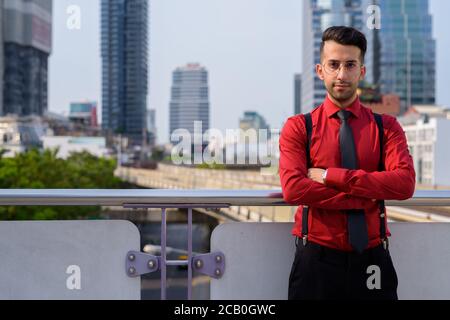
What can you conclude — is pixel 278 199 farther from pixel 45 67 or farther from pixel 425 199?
pixel 45 67

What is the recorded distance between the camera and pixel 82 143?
291ft

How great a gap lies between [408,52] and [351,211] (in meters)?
104

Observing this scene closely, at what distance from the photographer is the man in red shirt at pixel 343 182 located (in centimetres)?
234

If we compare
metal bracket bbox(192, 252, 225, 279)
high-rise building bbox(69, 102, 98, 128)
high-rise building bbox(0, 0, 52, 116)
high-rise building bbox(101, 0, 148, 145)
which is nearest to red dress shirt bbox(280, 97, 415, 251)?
metal bracket bbox(192, 252, 225, 279)

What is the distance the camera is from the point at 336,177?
7.57 ft

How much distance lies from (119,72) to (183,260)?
125 metres

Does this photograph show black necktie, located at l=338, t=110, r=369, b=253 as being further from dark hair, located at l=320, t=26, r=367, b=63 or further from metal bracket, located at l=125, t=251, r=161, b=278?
metal bracket, located at l=125, t=251, r=161, b=278

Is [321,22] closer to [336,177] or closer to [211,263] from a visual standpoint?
[211,263]

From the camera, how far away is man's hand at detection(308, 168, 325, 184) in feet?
7.77

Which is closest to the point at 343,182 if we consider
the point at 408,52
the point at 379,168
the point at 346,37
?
the point at 379,168

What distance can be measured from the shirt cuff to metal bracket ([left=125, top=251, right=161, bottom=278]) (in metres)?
1.00

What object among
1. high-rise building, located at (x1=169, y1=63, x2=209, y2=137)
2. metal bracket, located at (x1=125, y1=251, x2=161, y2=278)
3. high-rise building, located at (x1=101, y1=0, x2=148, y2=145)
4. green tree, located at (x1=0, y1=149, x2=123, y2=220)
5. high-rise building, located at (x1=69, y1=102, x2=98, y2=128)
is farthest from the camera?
high-rise building, located at (x1=101, y1=0, x2=148, y2=145)
